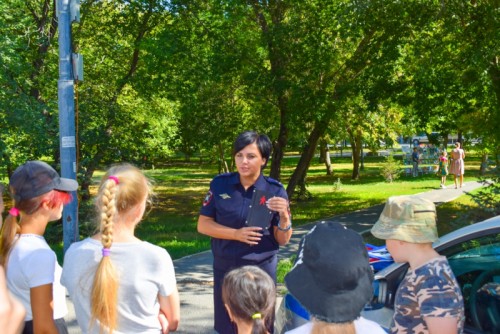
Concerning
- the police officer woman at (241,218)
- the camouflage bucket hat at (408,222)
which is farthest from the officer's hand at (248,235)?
the camouflage bucket hat at (408,222)

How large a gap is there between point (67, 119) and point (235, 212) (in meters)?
4.24

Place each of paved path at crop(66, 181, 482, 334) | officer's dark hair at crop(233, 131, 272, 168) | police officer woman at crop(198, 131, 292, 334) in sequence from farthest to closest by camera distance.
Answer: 1. paved path at crop(66, 181, 482, 334)
2. officer's dark hair at crop(233, 131, 272, 168)
3. police officer woman at crop(198, 131, 292, 334)

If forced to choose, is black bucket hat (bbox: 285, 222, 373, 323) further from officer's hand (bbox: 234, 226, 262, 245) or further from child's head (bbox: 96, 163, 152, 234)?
officer's hand (bbox: 234, 226, 262, 245)

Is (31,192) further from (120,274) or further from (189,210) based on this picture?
(189,210)

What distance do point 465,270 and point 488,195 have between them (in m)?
5.67

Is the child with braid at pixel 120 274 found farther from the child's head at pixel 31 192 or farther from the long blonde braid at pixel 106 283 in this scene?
the child's head at pixel 31 192

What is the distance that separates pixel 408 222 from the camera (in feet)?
9.18

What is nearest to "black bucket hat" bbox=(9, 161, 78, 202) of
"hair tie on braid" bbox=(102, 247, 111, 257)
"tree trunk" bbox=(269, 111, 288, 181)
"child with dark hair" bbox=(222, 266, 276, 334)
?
"hair tie on braid" bbox=(102, 247, 111, 257)

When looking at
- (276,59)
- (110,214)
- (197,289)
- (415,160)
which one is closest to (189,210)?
(276,59)

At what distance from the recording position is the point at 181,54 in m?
14.1

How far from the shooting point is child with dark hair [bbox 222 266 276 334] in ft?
8.88

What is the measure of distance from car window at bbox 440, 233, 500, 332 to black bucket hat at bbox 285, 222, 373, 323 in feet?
5.41

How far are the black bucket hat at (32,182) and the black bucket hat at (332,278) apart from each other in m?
1.53

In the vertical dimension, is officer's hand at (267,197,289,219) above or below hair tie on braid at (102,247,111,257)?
above
